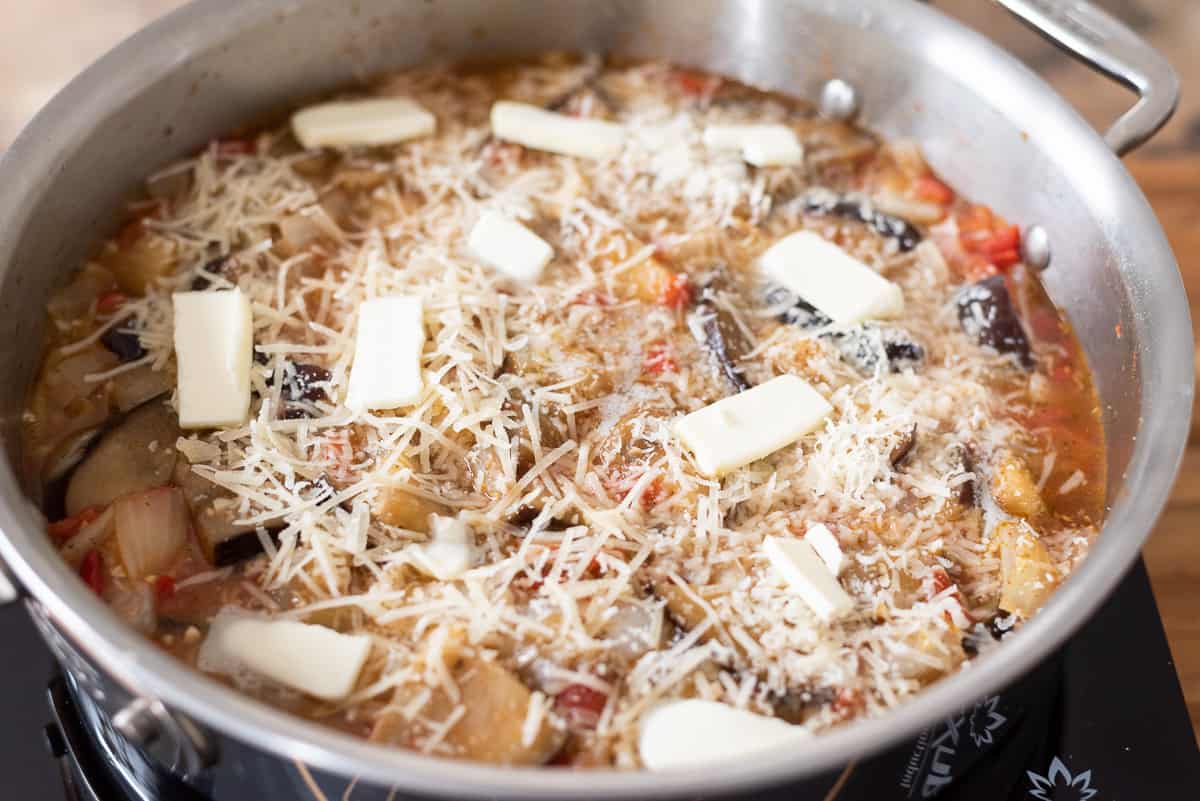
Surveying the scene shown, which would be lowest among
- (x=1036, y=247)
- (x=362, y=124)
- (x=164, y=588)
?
(x=164, y=588)

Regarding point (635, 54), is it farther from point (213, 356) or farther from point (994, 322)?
point (213, 356)

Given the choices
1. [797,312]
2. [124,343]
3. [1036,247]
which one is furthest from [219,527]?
[1036,247]

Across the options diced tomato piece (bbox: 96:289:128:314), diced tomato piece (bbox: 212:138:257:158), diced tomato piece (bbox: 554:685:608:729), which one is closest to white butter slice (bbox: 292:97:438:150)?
diced tomato piece (bbox: 212:138:257:158)

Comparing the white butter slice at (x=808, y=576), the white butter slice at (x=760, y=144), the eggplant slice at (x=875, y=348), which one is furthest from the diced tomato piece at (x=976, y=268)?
the white butter slice at (x=808, y=576)

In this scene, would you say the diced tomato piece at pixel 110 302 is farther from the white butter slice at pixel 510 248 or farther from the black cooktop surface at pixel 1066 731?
the white butter slice at pixel 510 248

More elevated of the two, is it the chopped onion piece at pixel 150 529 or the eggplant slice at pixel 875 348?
the eggplant slice at pixel 875 348

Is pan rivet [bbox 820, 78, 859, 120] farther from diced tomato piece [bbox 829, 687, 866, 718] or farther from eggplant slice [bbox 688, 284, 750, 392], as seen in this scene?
diced tomato piece [bbox 829, 687, 866, 718]
